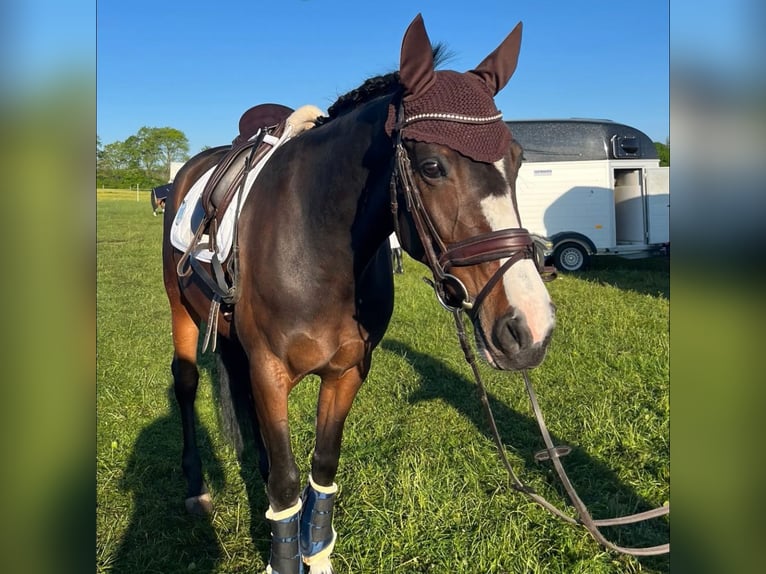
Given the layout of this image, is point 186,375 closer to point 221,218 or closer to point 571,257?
→ point 221,218

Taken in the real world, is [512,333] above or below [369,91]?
below

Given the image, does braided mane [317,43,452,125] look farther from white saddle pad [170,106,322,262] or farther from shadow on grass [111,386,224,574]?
shadow on grass [111,386,224,574]

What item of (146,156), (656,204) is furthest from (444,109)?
(146,156)

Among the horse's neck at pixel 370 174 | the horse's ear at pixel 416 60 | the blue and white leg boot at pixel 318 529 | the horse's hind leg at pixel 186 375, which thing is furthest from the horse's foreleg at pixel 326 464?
the horse's ear at pixel 416 60

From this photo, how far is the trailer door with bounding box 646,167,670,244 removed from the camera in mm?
13062

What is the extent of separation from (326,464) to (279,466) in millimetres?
361

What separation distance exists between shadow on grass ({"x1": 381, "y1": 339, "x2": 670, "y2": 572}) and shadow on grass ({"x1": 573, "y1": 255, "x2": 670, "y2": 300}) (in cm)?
461

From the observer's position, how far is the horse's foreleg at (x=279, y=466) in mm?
2199

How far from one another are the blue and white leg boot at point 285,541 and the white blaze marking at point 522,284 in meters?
1.41

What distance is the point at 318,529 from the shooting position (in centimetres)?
249

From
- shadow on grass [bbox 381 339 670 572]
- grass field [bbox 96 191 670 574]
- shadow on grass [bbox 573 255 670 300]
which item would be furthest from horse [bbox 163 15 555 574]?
shadow on grass [bbox 573 255 670 300]

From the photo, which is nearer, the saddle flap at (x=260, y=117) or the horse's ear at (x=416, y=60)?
the horse's ear at (x=416, y=60)

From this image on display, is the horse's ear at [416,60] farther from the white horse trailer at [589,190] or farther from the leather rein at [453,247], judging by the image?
the white horse trailer at [589,190]
